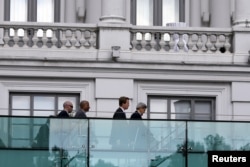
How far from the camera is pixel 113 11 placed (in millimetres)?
61219

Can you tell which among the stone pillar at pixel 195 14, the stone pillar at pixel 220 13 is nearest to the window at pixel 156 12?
the stone pillar at pixel 195 14

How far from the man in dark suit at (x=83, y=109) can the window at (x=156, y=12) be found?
9.59 m

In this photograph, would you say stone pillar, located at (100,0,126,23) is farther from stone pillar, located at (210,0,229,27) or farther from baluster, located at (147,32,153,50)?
stone pillar, located at (210,0,229,27)

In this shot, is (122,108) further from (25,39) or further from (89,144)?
(25,39)

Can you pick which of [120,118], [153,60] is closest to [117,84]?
[153,60]

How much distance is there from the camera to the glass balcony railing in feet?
181

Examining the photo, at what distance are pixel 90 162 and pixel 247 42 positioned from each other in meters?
8.42

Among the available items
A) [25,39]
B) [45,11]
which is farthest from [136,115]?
[45,11]

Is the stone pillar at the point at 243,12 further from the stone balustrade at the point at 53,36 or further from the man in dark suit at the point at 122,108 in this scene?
the man in dark suit at the point at 122,108

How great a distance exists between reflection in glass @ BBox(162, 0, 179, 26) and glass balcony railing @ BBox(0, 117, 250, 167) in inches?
374

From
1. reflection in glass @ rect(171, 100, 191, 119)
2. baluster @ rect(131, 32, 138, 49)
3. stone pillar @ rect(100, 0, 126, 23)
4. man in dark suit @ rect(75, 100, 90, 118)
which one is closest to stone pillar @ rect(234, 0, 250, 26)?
reflection in glass @ rect(171, 100, 191, 119)

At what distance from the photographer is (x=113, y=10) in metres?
61.2

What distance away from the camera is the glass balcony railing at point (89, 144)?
55.2m

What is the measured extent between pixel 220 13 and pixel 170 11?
1.88 meters
